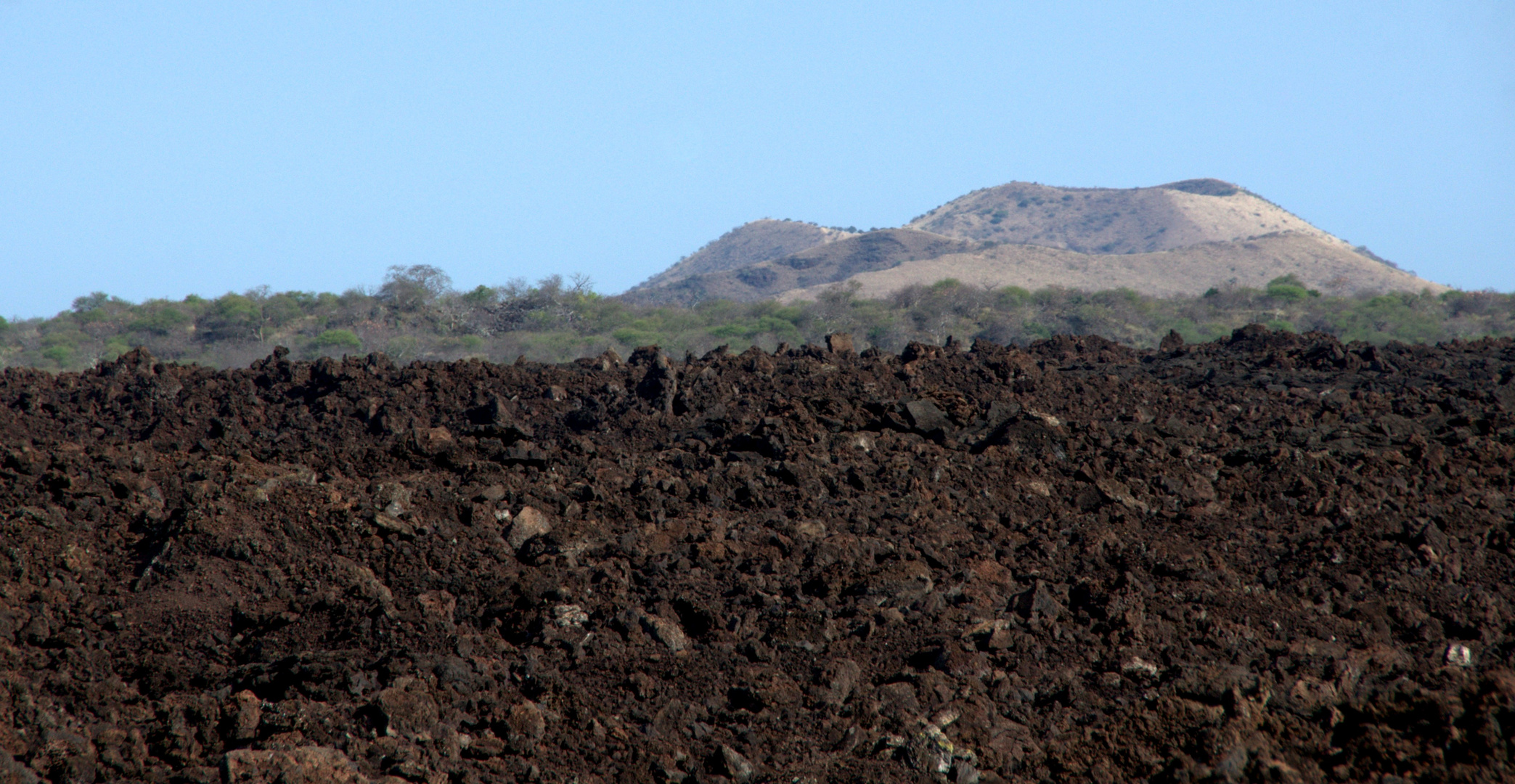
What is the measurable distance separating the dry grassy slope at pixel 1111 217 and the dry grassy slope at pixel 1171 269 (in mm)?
27969

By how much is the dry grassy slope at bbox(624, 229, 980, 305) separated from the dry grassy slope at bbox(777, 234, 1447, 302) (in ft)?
41.7

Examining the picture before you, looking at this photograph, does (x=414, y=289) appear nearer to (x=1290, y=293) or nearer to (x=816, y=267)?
(x=1290, y=293)

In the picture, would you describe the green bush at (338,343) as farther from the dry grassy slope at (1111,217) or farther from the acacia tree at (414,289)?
the dry grassy slope at (1111,217)

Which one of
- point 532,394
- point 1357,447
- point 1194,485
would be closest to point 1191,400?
point 1357,447

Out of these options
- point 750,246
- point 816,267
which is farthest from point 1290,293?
point 750,246

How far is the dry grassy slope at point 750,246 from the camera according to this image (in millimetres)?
119188

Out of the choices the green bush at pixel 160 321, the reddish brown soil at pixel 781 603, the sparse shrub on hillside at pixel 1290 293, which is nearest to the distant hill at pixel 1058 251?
the sparse shrub on hillside at pixel 1290 293

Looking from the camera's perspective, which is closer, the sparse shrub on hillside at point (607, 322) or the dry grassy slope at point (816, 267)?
the sparse shrub on hillside at point (607, 322)

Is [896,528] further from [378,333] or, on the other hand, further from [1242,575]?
[378,333]

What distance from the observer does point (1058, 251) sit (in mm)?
79938

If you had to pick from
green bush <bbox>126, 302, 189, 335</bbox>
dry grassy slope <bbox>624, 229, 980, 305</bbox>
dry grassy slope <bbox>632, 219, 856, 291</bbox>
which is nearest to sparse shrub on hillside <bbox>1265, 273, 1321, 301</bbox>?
green bush <bbox>126, 302, 189, 335</bbox>

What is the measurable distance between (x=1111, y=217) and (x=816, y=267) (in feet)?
156

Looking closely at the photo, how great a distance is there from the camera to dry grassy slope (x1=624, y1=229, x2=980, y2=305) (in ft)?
301

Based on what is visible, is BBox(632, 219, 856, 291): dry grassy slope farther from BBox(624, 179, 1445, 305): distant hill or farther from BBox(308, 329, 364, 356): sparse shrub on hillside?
BBox(308, 329, 364, 356): sparse shrub on hillside
